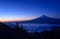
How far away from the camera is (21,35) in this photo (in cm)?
840

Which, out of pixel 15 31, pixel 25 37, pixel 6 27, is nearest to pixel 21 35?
pixel 25 37

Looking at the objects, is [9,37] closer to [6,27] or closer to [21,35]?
[21,35]

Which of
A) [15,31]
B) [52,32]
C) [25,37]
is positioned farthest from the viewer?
[15,31]

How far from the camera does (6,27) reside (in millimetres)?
9508

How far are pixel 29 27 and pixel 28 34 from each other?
581mm

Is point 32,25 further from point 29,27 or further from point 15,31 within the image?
point 15,31

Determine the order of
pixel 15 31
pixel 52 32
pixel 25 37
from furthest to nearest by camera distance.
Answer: pixel 15 31 → pixel 25 37 → pixel 52 32

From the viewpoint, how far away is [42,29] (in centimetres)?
788

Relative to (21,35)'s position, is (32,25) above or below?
above

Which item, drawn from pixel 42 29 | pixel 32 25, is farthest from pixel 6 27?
pixel 42 29

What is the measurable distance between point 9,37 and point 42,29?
1804 millimetres

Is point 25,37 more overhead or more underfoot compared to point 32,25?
more underfoot

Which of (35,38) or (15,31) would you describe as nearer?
(35,38)

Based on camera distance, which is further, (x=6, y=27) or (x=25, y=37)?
(x=6, y=27)
